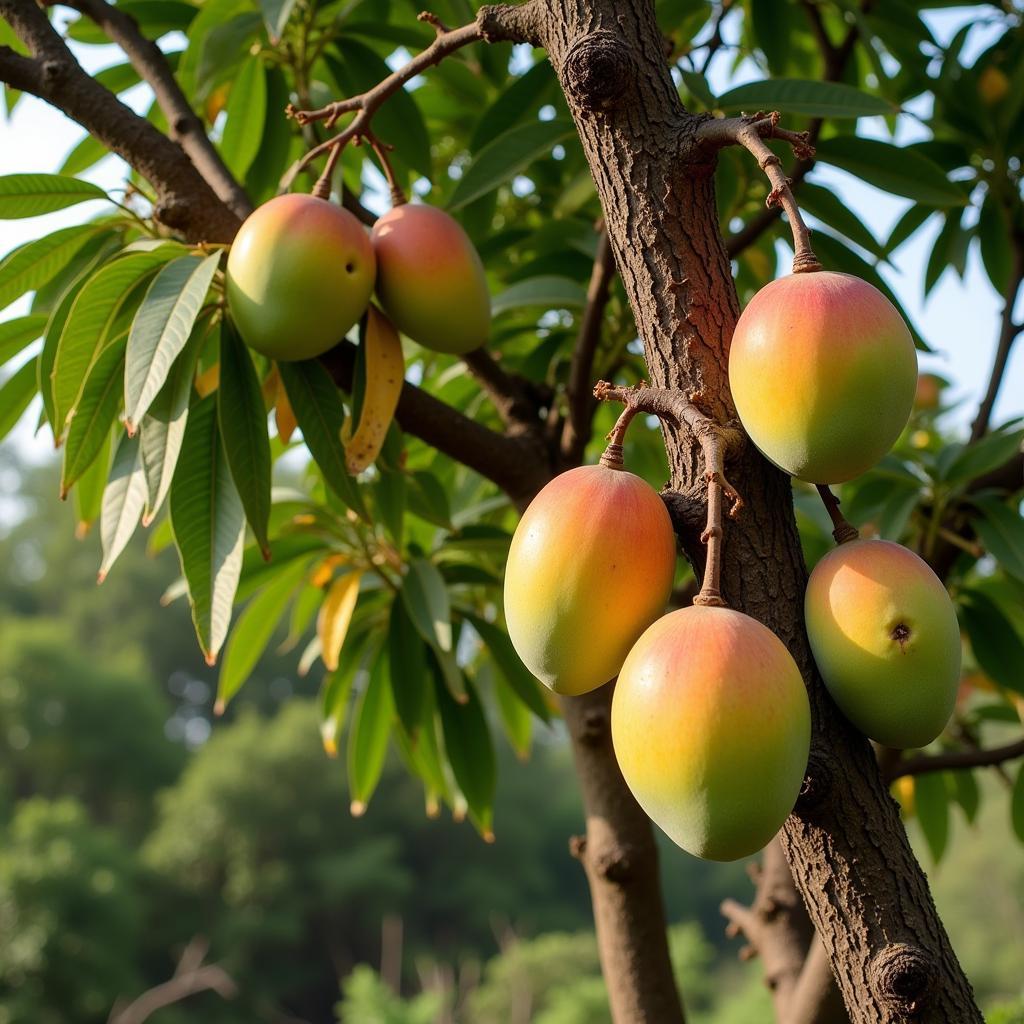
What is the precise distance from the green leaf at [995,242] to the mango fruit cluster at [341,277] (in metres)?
1.14

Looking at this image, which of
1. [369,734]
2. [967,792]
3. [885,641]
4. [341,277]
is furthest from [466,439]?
[967,792]

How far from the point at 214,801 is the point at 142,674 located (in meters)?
6.16

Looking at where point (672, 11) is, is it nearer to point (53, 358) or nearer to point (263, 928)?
point (53, 358)

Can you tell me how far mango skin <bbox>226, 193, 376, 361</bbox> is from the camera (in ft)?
2.73

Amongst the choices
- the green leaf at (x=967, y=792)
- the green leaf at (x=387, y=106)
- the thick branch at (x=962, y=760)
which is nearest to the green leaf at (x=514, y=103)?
the green leaf at (x=387, y=106)

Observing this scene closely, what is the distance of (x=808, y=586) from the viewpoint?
23.0 inches

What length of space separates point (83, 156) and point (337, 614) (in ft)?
2.42

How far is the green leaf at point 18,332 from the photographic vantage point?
3.54ft

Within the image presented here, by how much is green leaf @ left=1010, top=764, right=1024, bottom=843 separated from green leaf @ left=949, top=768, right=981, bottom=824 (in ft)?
0.71

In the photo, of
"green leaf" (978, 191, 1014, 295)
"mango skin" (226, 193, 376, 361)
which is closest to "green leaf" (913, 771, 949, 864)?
"green leaf" (978, 191, 1014, 295)

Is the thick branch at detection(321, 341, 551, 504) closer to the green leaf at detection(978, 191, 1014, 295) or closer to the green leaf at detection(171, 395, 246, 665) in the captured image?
the green leaf at detection(171, 395, 246, 665)

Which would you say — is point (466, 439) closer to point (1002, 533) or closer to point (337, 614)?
point (337, 614)

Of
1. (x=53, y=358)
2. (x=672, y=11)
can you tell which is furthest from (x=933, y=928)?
(x=672, y=11)

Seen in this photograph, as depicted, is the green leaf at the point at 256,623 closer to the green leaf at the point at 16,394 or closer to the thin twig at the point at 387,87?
Answer: the green leaf at the point at 16,394
